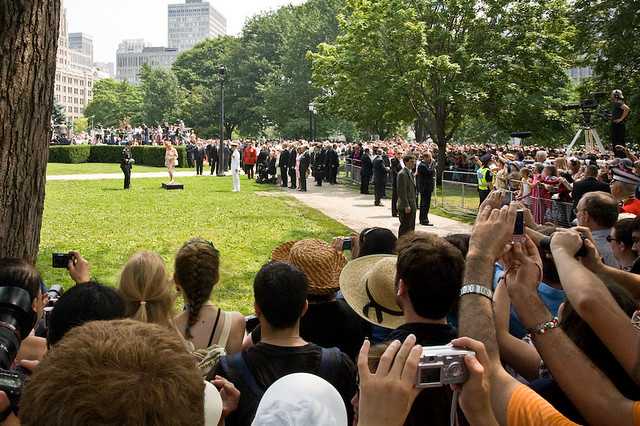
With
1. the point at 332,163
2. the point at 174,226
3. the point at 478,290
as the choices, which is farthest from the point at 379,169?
the point at 478,290

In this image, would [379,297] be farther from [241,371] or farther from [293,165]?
[293,165]

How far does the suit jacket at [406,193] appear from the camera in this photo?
1384 centimetres

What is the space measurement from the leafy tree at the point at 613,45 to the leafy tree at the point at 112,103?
2987 inches

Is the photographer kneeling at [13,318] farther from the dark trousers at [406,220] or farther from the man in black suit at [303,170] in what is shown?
the man in black suit at [303,170]

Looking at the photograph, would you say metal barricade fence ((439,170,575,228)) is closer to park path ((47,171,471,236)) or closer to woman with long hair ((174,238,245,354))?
park path ((47,171,471,236))

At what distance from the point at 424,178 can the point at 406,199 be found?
2.82m

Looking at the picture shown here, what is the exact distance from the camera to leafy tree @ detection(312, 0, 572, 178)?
93.2 feet

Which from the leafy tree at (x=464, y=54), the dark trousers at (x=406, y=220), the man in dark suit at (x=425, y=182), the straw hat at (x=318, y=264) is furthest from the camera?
the leafy tree at (x=464, y=54)

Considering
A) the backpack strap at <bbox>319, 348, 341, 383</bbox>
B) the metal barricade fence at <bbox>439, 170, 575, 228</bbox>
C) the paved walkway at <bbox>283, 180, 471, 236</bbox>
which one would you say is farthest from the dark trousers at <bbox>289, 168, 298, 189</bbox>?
the backpack strap at <bbox>319, 348, 341, 383</bbox>

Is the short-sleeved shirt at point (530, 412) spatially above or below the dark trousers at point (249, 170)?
above

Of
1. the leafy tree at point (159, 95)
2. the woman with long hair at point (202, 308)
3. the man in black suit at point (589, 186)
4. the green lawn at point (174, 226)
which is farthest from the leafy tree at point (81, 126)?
the woman with long hair at point (202, 308)

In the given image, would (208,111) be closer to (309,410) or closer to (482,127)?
(482,127)

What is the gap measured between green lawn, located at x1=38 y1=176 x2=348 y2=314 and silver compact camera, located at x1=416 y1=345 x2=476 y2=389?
5561 millimetres

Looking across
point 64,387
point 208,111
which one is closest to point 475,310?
point 64,387
